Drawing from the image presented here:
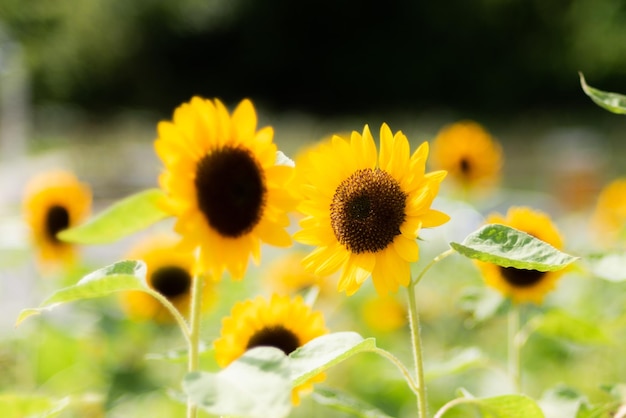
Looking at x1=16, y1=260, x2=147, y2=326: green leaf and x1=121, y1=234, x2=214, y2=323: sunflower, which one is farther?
x1=121, y1=234, x2=214, y2=323: sunflower

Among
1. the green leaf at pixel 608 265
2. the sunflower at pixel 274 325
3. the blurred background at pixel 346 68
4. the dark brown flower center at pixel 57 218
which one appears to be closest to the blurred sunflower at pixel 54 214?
the dark brown flower center at pixel 57 218

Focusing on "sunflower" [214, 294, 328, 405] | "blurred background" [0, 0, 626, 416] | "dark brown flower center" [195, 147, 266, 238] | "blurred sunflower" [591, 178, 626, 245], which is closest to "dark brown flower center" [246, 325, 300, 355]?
"sunflower" [214, 294, 328, 405]

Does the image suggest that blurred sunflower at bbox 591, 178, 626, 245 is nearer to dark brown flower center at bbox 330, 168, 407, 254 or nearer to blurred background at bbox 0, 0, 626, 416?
dark brown flower center at bbox 330, 168, 407, 254

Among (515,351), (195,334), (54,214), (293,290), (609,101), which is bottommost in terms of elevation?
(293,290)

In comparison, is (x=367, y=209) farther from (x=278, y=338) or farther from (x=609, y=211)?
(x=609, y=211)

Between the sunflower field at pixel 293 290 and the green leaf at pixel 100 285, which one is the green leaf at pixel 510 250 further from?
the green leaf at pixel 100 285

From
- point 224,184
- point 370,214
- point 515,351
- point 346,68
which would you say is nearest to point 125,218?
point 224,184

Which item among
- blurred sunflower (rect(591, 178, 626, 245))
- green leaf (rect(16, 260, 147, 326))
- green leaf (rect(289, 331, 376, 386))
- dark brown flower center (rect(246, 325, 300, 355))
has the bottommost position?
blurred sunflower (rect(591, 178, 626, 245))
